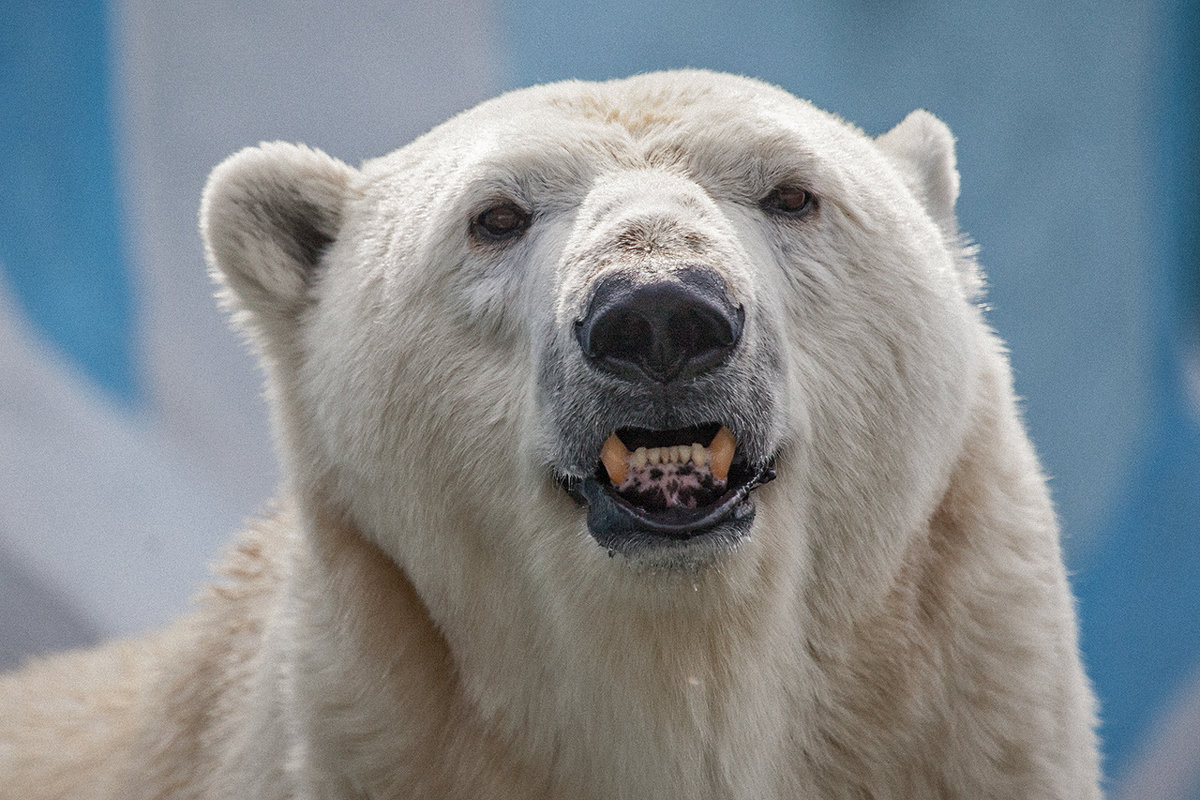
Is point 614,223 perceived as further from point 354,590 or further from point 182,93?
point 182,93

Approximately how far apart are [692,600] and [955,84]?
168 inches

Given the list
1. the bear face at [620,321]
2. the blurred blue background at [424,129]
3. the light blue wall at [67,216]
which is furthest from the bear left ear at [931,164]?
the light blue wall at [67,216]

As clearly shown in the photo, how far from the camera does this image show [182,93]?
6578mm

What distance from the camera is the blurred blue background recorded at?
19.2 ft

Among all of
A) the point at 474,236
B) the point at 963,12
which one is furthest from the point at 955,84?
the point at 474,236

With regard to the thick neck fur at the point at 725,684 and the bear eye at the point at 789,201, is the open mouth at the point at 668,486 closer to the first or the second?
the thick neck fur at the point at 725,684

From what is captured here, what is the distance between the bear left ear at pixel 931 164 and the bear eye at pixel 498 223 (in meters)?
0.96

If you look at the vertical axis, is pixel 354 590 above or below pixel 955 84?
below

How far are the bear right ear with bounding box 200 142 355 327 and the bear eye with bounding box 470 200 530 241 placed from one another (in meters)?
0.55

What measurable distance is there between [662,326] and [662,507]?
0.33m

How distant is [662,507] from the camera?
2152mm

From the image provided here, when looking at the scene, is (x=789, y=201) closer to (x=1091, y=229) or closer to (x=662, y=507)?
(x=662, y=507)

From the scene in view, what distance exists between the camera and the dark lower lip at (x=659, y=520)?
84.1 inches

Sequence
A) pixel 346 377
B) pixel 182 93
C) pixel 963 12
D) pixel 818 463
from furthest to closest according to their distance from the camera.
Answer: pixel 182 93, pixel 963 12, pixel 346 377, pixel 818 463
